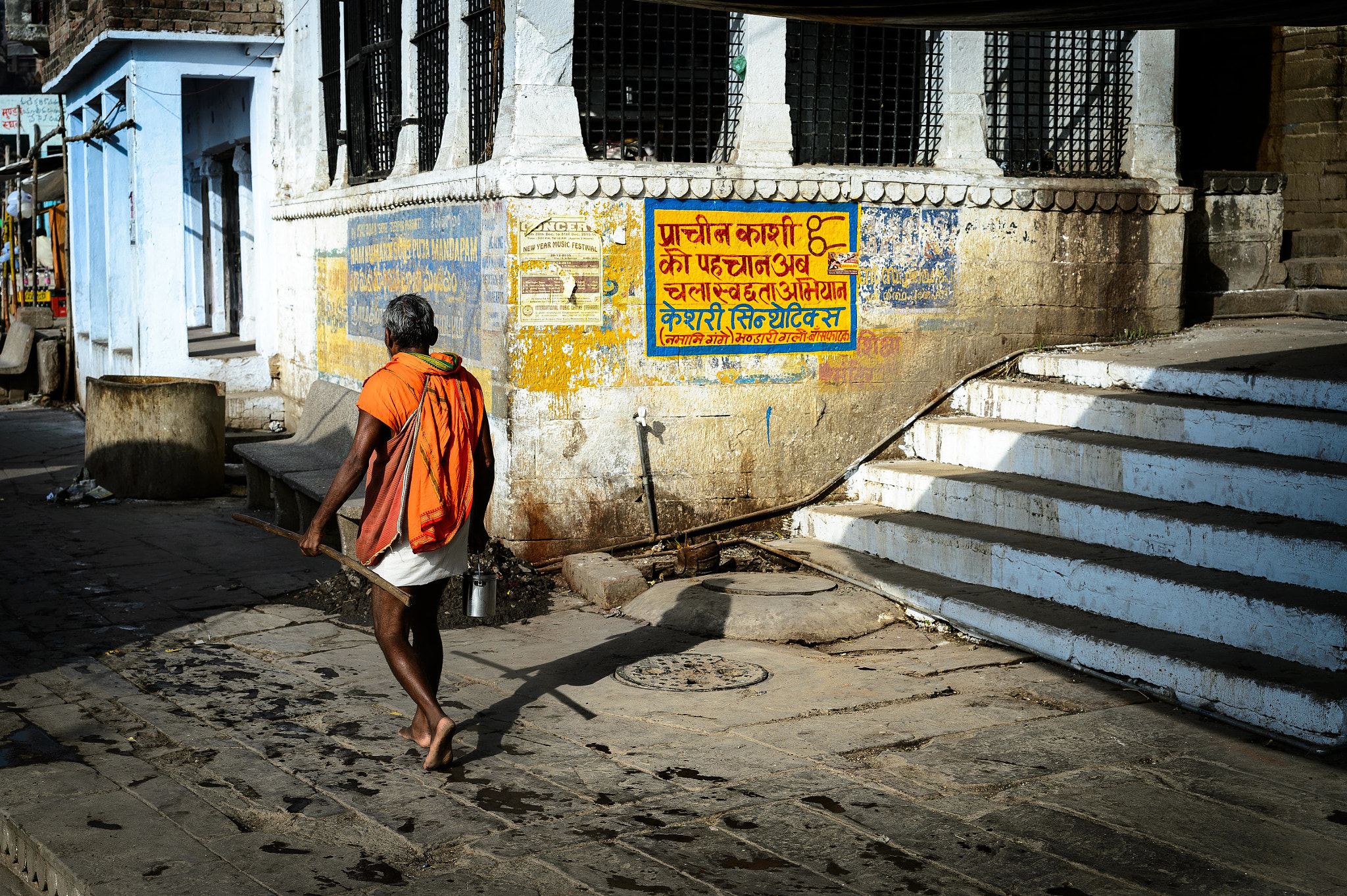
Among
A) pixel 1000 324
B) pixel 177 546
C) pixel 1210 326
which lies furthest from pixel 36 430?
pixel 1210 326

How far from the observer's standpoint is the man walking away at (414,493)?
16.0ft

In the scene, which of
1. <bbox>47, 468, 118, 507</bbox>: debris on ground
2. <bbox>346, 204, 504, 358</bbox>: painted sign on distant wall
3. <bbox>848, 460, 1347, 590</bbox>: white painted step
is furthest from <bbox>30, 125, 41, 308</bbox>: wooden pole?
<bbox>848, 460, 1347, 590</bbox>: white painted step

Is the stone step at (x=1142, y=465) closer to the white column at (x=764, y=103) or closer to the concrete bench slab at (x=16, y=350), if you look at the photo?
the white column at (x=764, y=103)

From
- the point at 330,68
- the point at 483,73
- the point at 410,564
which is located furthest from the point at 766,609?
the point at 330,68

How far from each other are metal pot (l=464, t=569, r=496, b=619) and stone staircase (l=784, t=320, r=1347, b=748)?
2.77 m

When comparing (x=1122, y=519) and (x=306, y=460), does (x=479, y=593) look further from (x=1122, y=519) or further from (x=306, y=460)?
(x=306, y=460)

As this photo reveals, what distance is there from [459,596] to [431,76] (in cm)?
465

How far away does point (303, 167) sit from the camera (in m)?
13.4

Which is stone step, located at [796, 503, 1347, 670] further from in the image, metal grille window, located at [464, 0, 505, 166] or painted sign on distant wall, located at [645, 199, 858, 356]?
metal grille window, located at [464, 0, 505, 166]

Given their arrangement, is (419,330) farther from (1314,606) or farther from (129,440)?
(129,440)

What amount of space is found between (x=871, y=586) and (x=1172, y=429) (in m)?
1.98

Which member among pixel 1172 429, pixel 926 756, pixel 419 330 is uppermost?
pixel 419 330

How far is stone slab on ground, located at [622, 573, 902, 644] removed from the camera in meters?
6.89

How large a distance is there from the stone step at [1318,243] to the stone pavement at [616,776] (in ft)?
20.2
